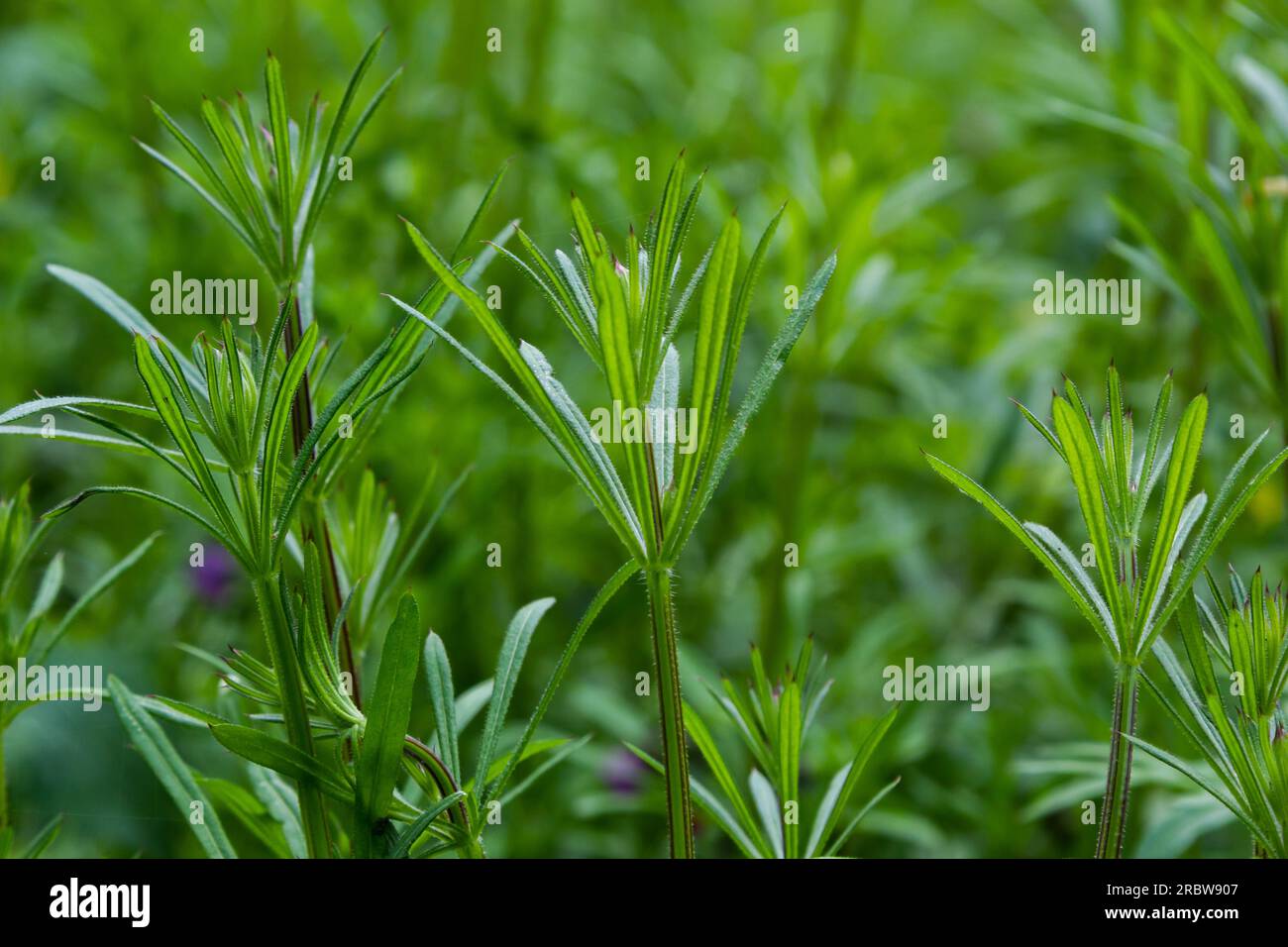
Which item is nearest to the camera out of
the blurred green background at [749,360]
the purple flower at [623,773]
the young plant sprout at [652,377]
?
the young plant sprout at [652,377]

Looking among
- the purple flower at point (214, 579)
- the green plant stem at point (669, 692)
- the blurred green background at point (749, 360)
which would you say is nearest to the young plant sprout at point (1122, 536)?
the green plant stem at point (669, 692)

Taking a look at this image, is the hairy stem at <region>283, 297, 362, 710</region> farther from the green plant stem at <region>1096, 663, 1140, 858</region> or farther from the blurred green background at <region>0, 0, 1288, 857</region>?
the blurred green background at <region>0, 0, 1288, 857</region>

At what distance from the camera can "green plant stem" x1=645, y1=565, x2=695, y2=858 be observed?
437 millimetres

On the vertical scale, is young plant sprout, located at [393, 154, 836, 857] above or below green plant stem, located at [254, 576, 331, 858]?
above

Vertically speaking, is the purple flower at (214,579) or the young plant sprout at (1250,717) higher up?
the purple flower at (214,579)

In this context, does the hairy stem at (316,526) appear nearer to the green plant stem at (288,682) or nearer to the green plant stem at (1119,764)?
the green plant stem at (288,682)

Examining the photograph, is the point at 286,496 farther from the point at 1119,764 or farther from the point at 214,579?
the point at 214,579

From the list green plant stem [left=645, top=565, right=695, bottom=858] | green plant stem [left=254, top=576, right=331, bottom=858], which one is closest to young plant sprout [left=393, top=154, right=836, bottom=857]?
green plant stem [left=645, top=565, right=695, bottom=858]

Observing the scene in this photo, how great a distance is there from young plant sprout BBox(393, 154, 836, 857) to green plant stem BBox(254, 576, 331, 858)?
12 cm

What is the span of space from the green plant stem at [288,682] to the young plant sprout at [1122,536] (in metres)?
0.26

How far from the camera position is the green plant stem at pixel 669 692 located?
44 cm

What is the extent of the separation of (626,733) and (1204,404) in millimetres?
813

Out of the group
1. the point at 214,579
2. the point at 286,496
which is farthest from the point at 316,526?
the point at 214,579

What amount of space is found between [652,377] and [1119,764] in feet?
0.78
